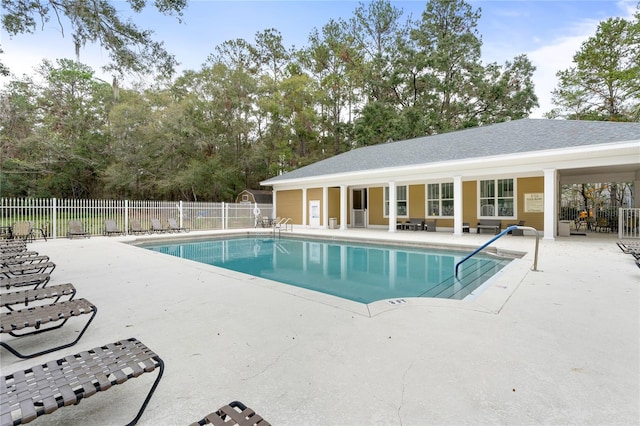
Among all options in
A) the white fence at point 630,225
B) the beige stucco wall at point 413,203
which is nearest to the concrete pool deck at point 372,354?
the white fence at point 630,225

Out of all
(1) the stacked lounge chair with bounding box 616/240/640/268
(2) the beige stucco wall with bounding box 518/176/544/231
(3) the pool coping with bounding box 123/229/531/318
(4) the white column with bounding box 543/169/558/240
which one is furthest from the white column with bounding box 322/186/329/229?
(1) the stacked lounge chair with bounding box 616/240/640/268

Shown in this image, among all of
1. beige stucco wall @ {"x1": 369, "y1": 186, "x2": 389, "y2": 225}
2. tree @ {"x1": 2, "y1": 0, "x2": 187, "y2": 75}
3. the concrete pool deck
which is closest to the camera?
the concrete pool deck

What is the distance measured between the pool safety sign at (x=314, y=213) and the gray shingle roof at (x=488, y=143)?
1696mm

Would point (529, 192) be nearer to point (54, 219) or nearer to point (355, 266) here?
point (355, 266)

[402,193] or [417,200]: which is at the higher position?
[402,193]

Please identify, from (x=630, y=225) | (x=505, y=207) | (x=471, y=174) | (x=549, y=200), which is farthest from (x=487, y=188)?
(x=630, y=225)

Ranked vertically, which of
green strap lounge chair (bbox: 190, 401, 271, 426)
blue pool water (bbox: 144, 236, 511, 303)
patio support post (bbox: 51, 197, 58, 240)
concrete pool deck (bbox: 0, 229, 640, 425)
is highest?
patio support post (bbox: 51, 197, 58, 240)

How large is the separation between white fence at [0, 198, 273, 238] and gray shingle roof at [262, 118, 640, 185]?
3.81 meters

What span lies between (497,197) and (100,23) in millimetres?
14869

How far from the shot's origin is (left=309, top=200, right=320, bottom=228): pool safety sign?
1786cm

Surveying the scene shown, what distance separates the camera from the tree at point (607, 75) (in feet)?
62.9

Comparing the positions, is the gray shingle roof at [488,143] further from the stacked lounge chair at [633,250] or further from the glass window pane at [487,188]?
the stacked lounge chair at [633,250]

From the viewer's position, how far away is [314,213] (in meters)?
18.0

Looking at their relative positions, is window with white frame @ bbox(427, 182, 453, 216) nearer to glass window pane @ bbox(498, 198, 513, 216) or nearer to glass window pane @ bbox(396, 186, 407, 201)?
glass window pane @ bbox(396, 186, 407, 201)
